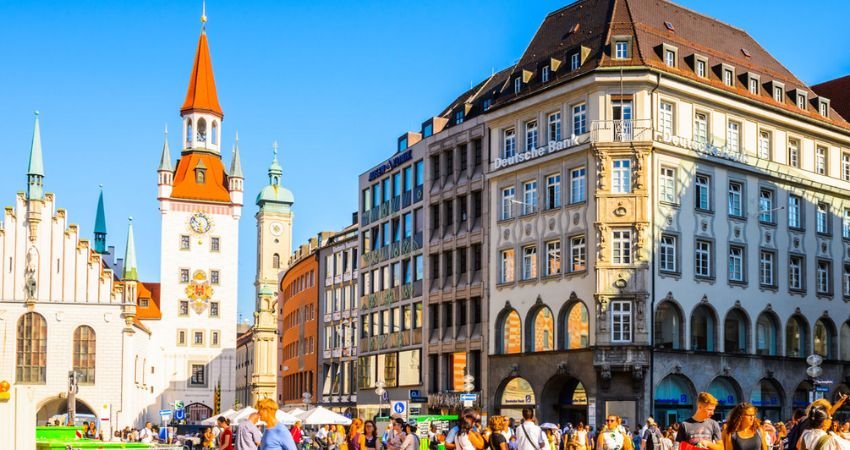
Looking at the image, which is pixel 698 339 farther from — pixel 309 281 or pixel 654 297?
pixel 309 281

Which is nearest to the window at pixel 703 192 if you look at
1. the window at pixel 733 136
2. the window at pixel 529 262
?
the window at pixel 733 136

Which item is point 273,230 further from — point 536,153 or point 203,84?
point 536,153

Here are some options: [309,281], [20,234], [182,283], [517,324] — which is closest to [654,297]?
[517,324]

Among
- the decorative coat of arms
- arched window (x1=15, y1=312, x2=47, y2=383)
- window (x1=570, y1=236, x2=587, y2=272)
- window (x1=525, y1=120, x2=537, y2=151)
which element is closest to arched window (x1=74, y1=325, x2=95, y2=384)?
arched window (x1=15, y1=312, x2=47, y2=383)

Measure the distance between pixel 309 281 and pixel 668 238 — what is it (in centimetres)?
4093

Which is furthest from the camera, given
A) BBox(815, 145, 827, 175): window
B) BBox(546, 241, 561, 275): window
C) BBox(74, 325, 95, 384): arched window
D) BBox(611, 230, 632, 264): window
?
BBox(74, 325, 95, 384): arched window

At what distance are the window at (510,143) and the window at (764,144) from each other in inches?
378

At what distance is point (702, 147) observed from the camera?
50188mm

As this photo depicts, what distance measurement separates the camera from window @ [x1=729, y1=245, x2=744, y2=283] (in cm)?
5094

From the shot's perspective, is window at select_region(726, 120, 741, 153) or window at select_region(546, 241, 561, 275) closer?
window at select_region(546, 241, 561, 275)

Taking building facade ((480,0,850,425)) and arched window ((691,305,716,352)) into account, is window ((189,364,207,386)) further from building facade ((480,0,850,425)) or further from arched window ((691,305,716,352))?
arched window ((691,305,716,352))

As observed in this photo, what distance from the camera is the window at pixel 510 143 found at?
5431 centimetres

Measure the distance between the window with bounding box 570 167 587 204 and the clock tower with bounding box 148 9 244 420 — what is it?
6597cm

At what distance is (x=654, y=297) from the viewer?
47781mm
